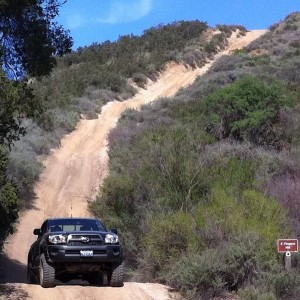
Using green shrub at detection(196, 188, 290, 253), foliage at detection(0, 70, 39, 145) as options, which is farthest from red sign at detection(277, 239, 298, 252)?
foliage at detection(0, 70, 39, 145)

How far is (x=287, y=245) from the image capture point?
41.2 feet

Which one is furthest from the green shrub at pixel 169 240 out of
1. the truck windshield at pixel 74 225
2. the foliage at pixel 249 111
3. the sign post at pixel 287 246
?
the foliage at pixel 249 111

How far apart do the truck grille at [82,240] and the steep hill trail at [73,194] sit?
35.4 inches

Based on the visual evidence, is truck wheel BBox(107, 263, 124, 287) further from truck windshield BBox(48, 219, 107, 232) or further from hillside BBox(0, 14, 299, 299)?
truck windshield BBox(48, 219, 107, 232)

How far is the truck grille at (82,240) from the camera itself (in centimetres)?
1277

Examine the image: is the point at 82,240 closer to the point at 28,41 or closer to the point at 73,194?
the point at 28,41

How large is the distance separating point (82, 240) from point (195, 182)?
664cm

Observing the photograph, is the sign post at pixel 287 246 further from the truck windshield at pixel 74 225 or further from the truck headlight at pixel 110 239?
the truck windshield at pixel 74 225

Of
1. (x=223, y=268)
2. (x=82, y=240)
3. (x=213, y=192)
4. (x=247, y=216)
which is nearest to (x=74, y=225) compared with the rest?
(x=82, y=240)

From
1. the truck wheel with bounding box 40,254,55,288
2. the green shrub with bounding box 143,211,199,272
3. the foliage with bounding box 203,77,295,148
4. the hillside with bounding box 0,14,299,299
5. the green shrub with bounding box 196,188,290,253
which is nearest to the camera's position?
the truck wheel with bounding box 40,254,55,288

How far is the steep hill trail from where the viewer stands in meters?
12.4

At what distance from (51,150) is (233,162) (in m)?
15.1

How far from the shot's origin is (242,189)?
58.0 ft

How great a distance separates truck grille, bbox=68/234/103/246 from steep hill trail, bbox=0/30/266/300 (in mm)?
900
